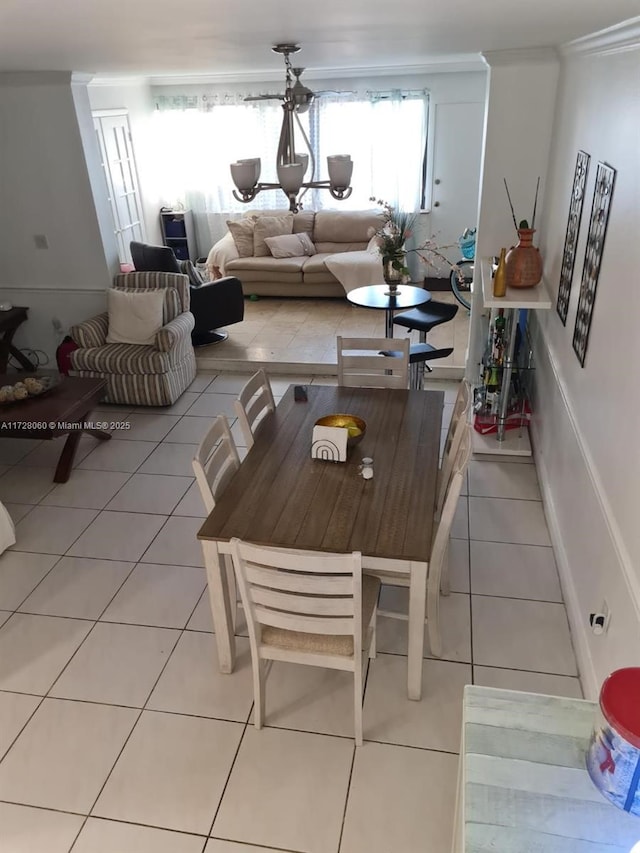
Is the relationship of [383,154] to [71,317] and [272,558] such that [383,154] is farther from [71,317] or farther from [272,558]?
[272,558]

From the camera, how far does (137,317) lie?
474 cm

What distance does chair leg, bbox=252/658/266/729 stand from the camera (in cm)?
213

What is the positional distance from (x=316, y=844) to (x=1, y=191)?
199 inches

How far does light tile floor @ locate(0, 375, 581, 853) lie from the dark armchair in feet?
8.17

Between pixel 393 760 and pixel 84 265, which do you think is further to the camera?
pixel 84 265

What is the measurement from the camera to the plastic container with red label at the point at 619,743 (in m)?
1.17

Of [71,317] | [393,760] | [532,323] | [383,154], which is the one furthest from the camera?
[383,154]

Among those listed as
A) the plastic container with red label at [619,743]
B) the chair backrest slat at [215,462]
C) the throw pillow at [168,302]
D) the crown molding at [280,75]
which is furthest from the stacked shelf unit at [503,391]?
the crown molding at [280,75]

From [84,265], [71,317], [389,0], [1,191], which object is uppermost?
[389,0]

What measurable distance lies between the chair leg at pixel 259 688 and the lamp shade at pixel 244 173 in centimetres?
178

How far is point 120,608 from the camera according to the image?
2.81 m

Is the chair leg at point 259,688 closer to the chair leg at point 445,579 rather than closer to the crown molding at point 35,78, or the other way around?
the chair leg at point 445,579

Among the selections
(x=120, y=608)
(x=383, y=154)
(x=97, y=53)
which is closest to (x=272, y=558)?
(x=120, y=608)

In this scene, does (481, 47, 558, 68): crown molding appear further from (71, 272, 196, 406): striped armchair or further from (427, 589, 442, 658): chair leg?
(427, 589, 442, 658): chair leg
